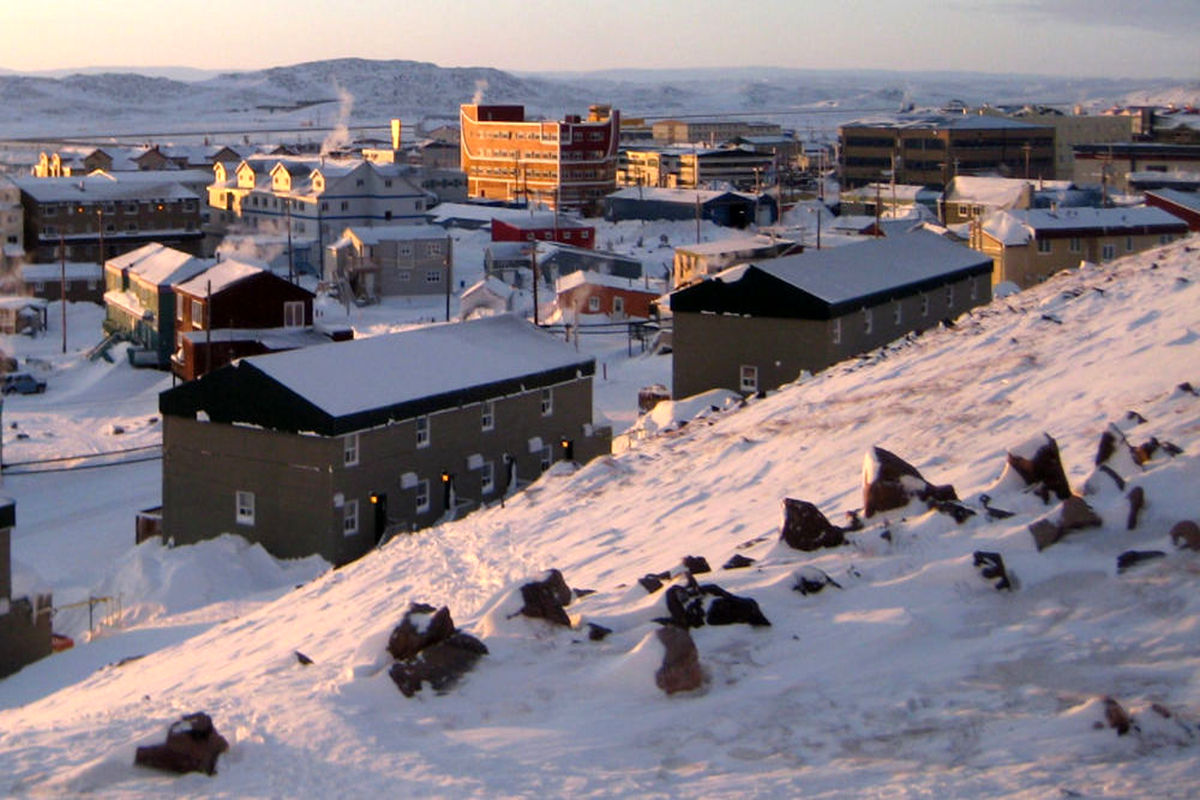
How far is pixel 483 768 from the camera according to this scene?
18.2 feet

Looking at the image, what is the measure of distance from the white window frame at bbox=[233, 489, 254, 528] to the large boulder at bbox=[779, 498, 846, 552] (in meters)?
9.99

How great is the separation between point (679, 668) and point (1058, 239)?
30.8 meters

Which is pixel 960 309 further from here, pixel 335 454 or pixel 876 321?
pixel 335 454

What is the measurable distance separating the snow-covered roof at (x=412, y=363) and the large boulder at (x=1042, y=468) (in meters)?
9.17

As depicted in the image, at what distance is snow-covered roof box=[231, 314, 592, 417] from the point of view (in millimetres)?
16422

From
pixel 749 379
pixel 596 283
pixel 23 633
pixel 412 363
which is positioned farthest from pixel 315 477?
pixel 596 283

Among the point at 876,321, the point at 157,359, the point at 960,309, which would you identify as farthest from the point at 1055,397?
the point at 157,359

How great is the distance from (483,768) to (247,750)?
0.95 meters

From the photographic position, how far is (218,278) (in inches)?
1227

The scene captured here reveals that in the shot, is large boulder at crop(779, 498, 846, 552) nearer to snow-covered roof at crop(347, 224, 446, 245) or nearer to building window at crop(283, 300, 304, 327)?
building window at crop(283, 300, 304, 327)

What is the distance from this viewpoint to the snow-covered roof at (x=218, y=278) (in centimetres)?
3050

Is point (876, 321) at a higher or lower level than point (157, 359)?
higher

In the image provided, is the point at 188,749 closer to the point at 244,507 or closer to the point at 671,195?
the point at 244,507

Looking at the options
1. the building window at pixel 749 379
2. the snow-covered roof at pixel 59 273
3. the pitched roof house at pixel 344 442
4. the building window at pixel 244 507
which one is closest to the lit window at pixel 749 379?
the building window at pixel 749 379
